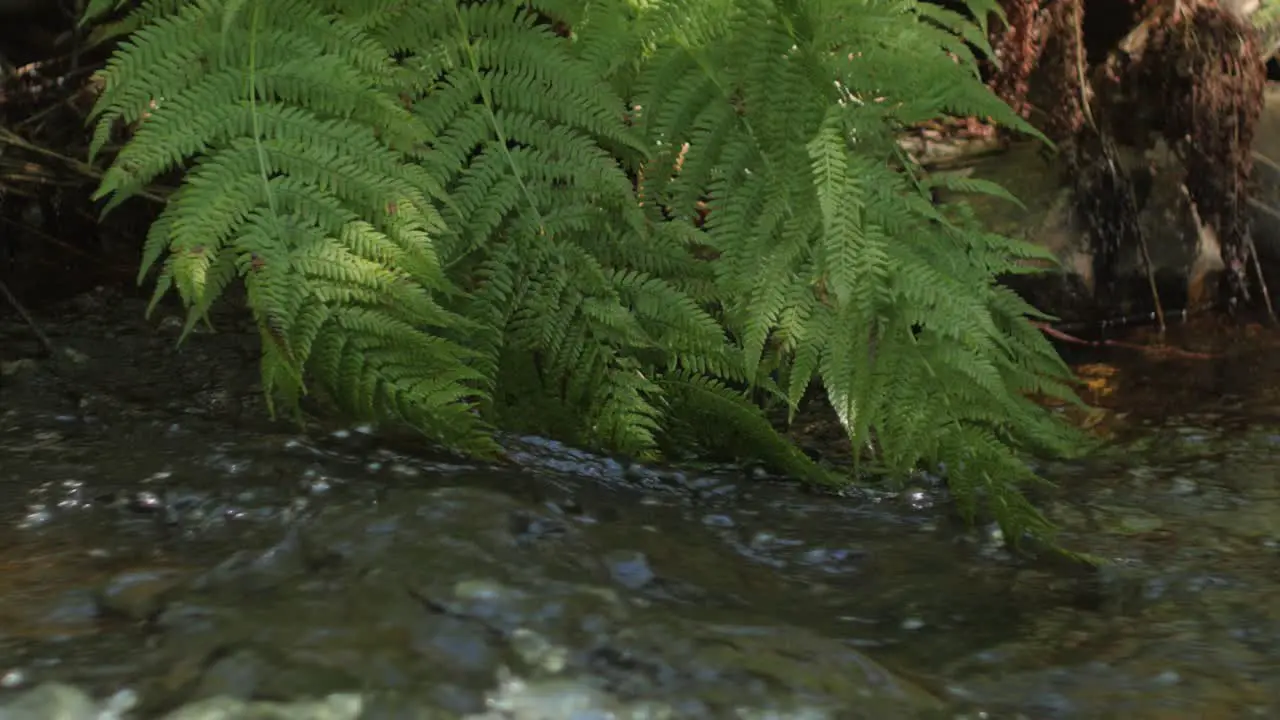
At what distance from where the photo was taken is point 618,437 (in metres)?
2.22

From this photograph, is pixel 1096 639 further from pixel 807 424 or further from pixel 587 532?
pixel 807 424

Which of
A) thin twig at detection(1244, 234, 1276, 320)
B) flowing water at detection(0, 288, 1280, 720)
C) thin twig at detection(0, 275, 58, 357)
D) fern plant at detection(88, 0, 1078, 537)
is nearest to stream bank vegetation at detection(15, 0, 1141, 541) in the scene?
fern plant at detection(88, 0, 1078, 537)

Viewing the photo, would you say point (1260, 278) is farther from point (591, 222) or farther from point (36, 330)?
point (36, 330)

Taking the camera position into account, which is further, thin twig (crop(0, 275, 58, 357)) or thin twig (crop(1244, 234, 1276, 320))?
thin twig (crop(1244, 234, 1276, 320))

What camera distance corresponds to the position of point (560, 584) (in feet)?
5.18

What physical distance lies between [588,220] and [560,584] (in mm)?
941

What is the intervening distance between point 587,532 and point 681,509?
300 millimetres

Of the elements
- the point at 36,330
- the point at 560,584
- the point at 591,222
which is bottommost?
the point at 560,584

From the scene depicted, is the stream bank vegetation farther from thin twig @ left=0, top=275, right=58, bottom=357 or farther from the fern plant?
thin twig @ left=0, top=275, right=58, bottom=357

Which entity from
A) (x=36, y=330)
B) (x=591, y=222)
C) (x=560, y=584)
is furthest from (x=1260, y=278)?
(x=36, y=330)

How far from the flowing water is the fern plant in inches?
5.7

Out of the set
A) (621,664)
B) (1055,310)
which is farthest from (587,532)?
(1055,310)

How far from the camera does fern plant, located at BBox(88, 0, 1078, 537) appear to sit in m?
2.08

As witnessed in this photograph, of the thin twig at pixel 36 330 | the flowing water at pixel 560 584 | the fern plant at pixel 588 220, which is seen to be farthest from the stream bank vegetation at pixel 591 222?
the thin twig at pixel 36 330
